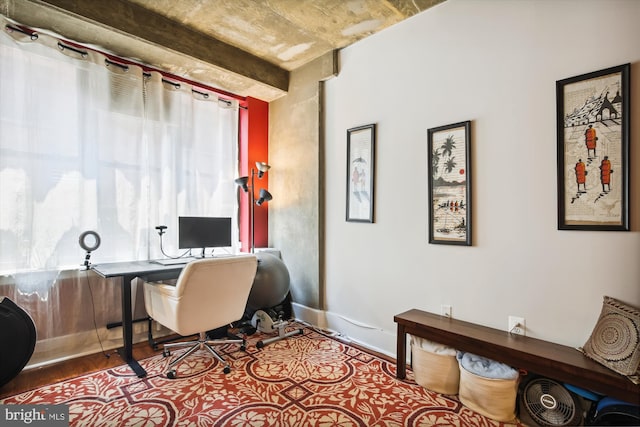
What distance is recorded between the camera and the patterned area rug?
1.90 metres

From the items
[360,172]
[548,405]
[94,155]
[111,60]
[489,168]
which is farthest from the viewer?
[360,172]

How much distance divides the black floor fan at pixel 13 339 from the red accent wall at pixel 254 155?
214cm

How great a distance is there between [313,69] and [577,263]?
303 centimetres

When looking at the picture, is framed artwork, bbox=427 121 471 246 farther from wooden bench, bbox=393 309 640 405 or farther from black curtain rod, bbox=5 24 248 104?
black curtain rod, bbox=5 24 248 104

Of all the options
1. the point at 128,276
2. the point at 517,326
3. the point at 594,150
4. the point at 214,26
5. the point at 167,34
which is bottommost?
the point at 517,326

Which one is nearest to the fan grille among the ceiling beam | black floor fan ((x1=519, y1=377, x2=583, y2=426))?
black floor fan ((x1=519, y1=377, x2=583, y2=426))

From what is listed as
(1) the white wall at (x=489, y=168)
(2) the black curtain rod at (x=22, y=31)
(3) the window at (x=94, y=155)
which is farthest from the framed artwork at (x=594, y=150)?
(2) the black curtain rod at (x=22, y=31)

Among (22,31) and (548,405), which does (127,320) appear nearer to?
(22,31)

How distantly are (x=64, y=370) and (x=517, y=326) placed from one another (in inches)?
136

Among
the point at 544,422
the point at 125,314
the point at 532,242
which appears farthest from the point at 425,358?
the point at 125,314

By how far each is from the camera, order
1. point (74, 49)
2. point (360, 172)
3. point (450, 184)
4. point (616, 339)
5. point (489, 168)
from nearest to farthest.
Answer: point (616, 339)
point (489, 168)
point (450, 184)
point (74, 49)
point (360, 172)

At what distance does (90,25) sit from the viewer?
2.51 metres

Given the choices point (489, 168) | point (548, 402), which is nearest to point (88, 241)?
point (489, 168)

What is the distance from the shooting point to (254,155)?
160 inches
